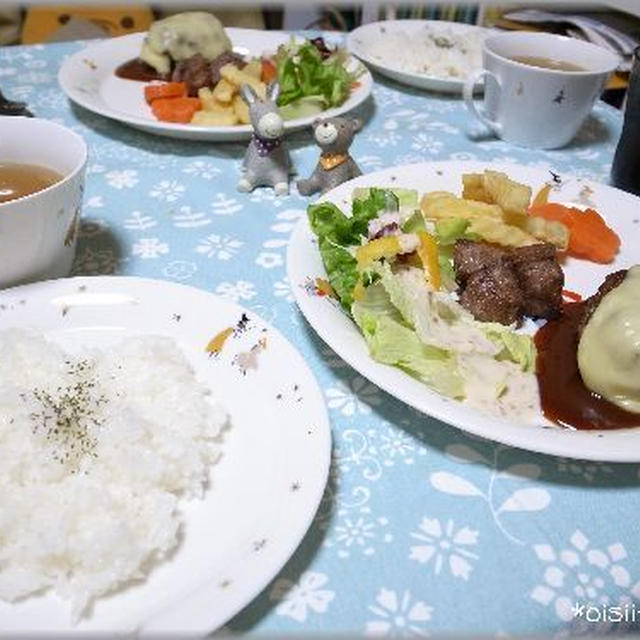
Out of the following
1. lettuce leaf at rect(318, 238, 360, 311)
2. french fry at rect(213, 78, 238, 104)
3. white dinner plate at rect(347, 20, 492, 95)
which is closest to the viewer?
lettuce leaf at rect(318, 238, 360, 311)

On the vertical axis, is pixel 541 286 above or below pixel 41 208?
below

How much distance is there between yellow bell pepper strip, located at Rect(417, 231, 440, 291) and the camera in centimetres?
116

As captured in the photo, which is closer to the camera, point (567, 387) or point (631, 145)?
point (567, 387)

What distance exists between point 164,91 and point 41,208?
0.85 m

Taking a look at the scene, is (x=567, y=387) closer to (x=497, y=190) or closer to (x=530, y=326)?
(x=530, y=326)

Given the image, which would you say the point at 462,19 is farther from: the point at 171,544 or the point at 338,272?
the point at 171,544

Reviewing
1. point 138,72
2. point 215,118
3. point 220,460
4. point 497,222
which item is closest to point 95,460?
point 220,460

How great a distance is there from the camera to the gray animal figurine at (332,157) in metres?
1.41

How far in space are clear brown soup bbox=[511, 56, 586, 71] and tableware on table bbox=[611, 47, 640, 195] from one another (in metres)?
0.32

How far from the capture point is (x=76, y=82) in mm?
1760

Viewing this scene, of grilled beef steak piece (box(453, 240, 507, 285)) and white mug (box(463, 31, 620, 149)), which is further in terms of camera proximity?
white mug (box(463, 31, 620, 149))

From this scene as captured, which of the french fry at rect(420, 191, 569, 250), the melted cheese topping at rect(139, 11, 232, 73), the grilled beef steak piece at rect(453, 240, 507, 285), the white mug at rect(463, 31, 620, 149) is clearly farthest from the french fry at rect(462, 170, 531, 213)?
the melted cheese topping at rect(139, 11, 232, 73)

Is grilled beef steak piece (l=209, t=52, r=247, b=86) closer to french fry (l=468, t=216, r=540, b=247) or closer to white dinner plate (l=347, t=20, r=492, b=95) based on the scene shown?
white dinner plate (l=347, t=20, r=492, b=95)

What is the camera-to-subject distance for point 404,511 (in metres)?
0.85
